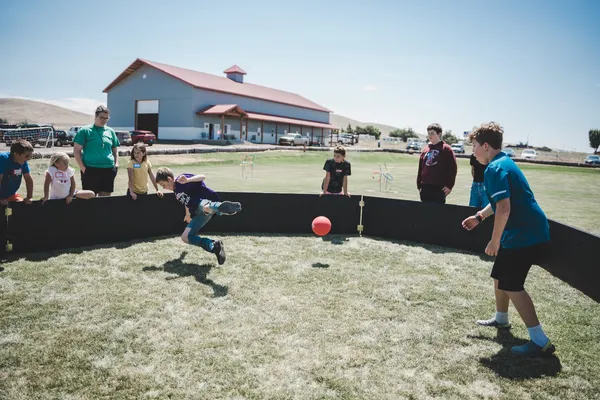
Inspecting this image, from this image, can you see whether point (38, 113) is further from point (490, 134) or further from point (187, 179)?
point (490, 134)

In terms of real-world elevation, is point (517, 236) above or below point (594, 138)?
below

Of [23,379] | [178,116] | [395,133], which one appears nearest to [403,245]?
[23,379]

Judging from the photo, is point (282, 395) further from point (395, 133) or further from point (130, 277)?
point (395, 133)

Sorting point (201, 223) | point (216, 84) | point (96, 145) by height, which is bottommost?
point (201, 223)

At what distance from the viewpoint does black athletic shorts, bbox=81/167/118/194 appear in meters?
7.62

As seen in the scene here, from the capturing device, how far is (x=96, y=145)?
294 inches

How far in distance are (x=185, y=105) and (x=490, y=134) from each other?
141 ft

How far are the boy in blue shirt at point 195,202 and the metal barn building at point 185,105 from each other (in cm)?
3835

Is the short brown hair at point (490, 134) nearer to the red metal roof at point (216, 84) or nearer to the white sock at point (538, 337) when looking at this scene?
the white sock at point (538, 337)

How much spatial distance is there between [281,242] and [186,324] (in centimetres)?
373

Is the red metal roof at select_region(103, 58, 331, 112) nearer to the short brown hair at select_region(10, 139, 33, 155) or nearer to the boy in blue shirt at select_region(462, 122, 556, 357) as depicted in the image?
A: the short brown hair at select_region(10, 139, 33, 155)

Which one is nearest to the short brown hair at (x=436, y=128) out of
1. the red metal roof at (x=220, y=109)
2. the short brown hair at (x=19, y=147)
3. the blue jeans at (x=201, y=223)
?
the blue jeans at (x=201, y=223)

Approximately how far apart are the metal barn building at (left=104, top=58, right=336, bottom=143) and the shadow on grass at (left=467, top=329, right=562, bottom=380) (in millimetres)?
41945

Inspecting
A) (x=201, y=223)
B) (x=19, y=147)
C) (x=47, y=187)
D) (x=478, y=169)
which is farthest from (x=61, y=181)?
(x=478, y=169)
